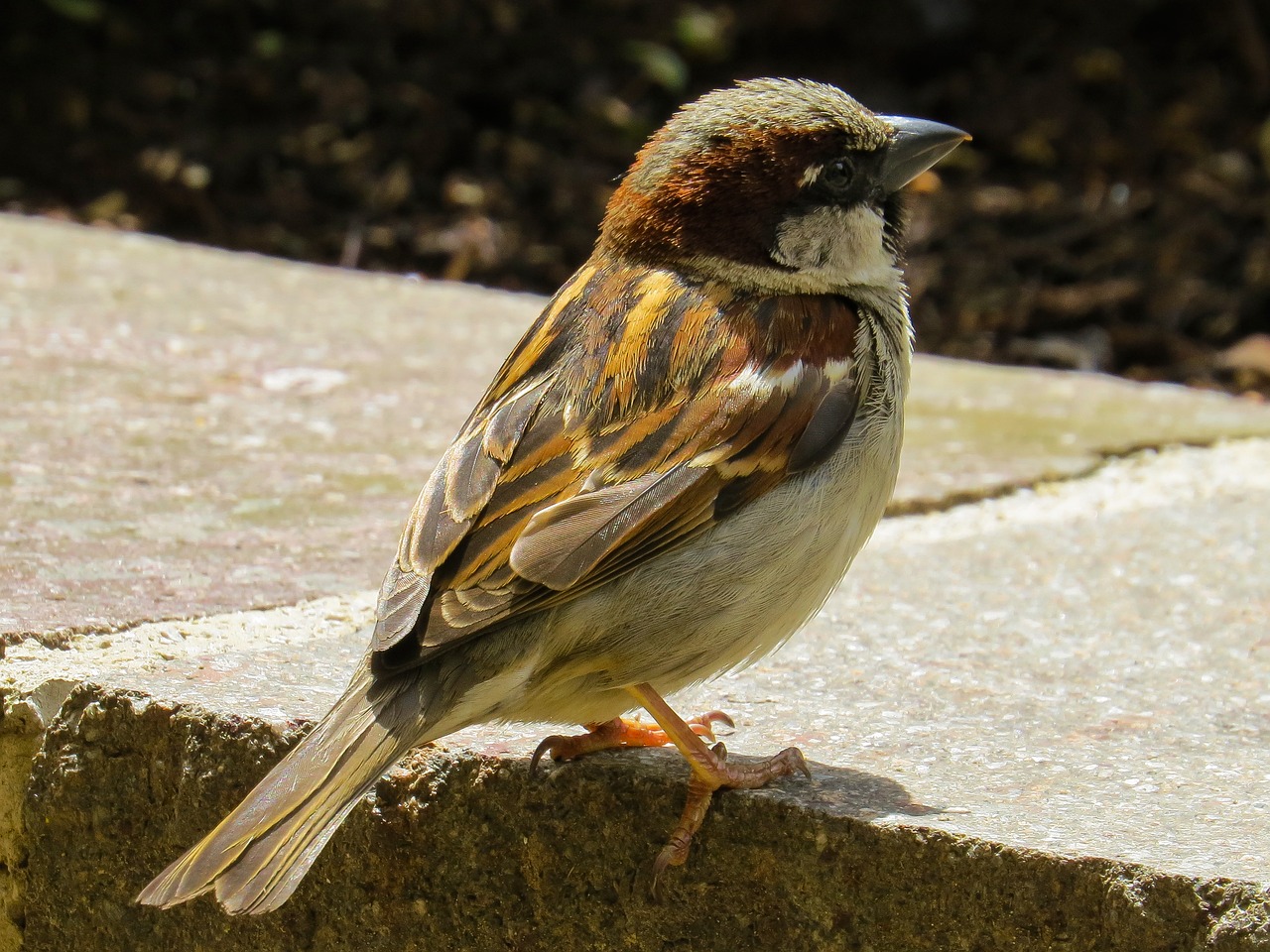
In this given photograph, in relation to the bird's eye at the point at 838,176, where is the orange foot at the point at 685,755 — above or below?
below

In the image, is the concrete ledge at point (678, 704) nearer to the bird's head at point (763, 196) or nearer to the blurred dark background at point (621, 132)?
the bird's head at point (763, 196)

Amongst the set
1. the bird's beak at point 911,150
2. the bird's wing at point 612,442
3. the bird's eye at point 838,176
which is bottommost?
the bird's wing at point 612,442

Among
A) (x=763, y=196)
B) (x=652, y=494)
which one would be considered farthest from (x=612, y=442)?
(x=763, y=196)

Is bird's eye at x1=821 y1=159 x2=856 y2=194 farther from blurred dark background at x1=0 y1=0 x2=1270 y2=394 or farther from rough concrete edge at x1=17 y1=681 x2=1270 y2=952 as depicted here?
blurred dark background at x1=0 y1=0 x2=1270 y2=394

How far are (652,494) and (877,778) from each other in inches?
16.1

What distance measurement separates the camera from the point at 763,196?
8.32ft

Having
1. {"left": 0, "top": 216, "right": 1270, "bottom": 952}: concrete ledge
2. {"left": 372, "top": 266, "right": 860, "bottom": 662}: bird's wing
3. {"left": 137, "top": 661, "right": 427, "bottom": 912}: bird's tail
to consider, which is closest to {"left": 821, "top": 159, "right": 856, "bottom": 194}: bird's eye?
{"left": 372, "top": 266, "right": 860, "bottom": 662}: bird's wing

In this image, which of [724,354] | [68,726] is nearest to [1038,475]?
[724,354]

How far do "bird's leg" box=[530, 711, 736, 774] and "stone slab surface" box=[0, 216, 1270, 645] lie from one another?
1.64 ft

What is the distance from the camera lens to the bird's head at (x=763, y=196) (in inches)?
98.0

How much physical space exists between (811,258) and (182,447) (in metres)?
1.11

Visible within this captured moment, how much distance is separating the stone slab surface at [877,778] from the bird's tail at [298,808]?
0.12 m

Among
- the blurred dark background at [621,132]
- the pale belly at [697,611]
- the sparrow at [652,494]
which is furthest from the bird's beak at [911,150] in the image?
the blurred dark background at [621,132]

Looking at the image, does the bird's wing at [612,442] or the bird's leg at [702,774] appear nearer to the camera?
the bird's leg at [702,774]
